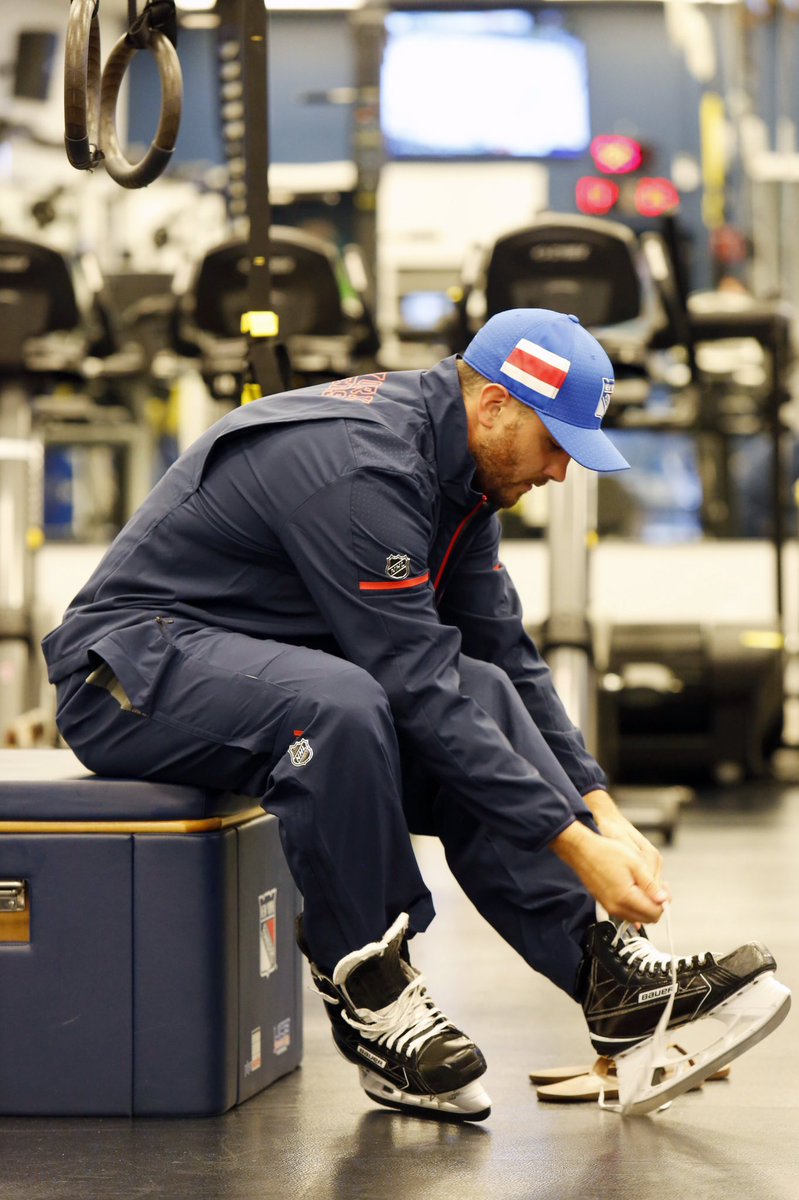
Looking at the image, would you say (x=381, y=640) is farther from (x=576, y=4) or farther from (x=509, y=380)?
(x=576, y=4)

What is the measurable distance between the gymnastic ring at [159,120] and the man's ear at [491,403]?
2.70 feet

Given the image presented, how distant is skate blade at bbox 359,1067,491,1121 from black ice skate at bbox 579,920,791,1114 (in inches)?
7.1

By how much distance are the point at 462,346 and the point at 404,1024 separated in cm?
350

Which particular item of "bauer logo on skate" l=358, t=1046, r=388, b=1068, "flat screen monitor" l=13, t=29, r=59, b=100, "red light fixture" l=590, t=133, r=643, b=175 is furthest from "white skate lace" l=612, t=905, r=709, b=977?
"red light fixture" l=590, t=133, r=643, b=175

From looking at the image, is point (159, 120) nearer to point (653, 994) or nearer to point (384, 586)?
point (384, 586)

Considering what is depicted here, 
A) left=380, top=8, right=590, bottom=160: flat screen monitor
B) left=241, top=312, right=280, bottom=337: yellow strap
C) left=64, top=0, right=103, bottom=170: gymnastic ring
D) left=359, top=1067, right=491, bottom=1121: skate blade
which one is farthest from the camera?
left=380, top=8, right=590, bottom=160: flat screen monitor

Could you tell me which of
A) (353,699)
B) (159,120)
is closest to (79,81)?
(159,120)

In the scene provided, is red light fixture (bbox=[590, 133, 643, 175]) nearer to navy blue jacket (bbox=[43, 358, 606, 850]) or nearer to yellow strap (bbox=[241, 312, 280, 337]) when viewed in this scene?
yellow strap (bbox=[241, 312, 280, 337])

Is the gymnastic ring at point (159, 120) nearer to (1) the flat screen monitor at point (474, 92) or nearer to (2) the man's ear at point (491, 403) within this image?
(2) the man's ear at point (491, 403)

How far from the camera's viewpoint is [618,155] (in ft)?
30.6

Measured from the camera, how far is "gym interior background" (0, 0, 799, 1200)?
6.77ft

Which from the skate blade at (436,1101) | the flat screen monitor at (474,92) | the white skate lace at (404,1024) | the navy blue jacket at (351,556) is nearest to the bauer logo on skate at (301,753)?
the navy blue jacket at (351,556)

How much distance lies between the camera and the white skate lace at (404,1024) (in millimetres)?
2107

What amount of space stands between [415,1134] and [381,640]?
2.07 ft
